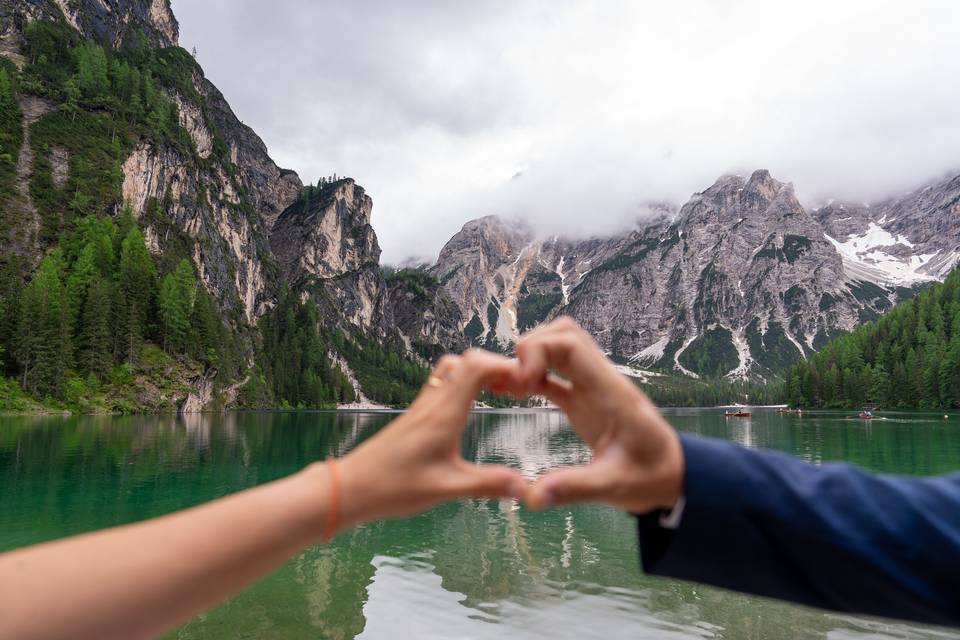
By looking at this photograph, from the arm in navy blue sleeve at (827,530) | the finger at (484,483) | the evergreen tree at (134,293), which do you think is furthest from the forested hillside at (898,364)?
the evergreen tree at (134,293)

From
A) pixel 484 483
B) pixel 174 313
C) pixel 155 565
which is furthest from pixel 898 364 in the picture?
pixel 155 565

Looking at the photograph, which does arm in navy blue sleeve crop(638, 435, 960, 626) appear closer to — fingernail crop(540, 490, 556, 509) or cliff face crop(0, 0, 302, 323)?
fingernail crop(540, 490, 556, 509)

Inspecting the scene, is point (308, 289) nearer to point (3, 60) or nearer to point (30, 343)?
point (3, 60)

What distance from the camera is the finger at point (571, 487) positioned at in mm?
1783

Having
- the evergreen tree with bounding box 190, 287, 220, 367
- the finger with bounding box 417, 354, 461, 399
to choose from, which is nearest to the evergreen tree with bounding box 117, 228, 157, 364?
the evergreen tree with bounding box 190, 287, 220, 367

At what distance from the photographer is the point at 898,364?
108 m

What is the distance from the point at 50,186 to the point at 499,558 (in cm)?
9913

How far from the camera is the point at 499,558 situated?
1506 centimetres

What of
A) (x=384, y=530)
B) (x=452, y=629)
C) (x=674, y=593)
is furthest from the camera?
(x=384, y=530)

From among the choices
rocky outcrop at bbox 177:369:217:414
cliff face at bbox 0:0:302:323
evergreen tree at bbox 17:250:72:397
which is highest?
cliff face at bbox 0:0:302:323

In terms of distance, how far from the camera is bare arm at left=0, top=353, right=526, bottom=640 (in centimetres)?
129

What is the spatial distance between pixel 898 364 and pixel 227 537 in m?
135

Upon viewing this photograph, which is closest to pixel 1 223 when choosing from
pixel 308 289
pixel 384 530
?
pixel 384 530

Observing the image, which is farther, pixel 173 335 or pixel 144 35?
pixel 144 35
